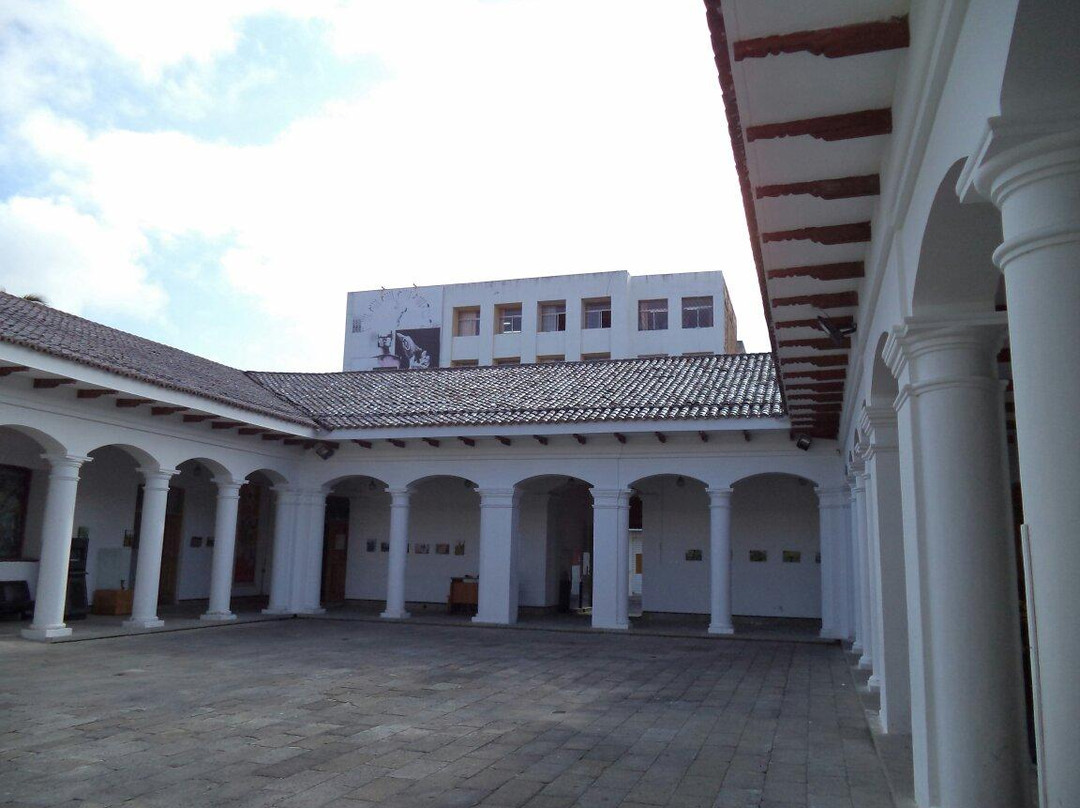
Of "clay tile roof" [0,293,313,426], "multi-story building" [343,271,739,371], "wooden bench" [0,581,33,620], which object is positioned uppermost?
"multi-story building" [343,271,739,371]

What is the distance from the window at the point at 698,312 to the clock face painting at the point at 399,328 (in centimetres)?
1011

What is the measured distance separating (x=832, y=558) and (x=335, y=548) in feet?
38.3

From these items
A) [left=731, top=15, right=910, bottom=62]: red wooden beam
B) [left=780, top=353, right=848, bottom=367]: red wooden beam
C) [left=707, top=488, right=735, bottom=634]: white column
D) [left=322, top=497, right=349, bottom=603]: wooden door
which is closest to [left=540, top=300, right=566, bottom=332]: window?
[left=322, top=497, right=349, bottom=603]: wooden door

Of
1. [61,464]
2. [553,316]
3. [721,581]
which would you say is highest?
[553,316]

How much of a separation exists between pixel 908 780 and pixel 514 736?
3069 mm

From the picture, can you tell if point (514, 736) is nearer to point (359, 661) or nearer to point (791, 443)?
point (359, 661)

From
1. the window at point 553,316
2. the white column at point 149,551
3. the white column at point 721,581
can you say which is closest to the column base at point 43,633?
the white column at point 149,551

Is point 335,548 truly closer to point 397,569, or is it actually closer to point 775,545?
point 397,569

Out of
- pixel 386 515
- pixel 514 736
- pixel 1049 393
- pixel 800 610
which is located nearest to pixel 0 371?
pixel 514 736

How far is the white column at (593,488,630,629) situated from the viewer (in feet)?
53.7

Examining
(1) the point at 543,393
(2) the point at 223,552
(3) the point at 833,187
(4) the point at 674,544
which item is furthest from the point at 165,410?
(3) the point at 833,187

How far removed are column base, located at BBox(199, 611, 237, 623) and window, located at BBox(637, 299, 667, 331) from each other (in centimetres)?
2127

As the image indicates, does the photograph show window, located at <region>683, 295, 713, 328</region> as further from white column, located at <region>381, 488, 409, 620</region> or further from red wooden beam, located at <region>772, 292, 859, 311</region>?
red wooden beam, located at <region>772, 292, 859, 311</region>

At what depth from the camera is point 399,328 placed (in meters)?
37.1
